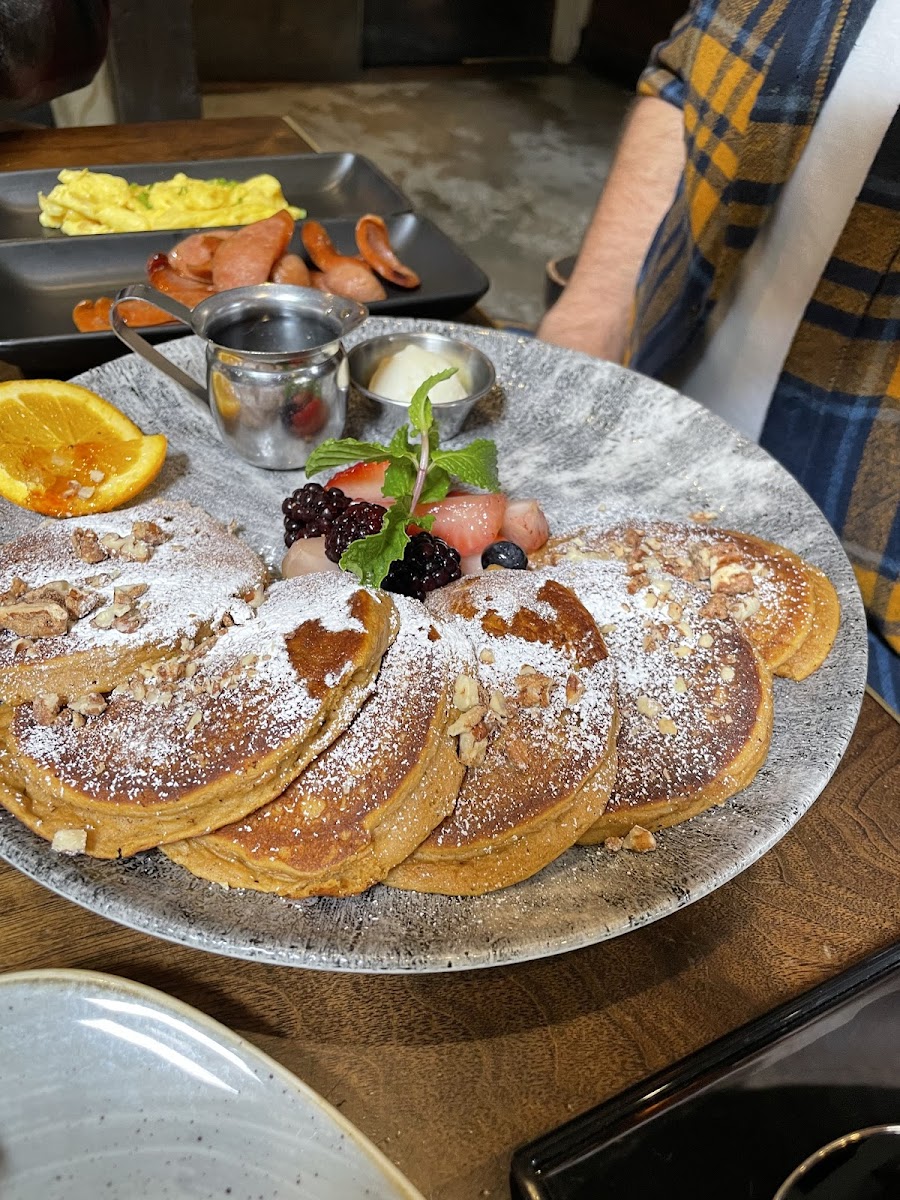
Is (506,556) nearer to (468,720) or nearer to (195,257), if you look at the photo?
(468,720)

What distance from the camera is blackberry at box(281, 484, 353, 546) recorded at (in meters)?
1.48

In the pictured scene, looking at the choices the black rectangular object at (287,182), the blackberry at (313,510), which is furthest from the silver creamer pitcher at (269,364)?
the black rectangular object at (287,182)

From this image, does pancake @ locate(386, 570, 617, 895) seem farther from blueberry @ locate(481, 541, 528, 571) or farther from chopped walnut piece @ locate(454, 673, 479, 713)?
blueberry @ locate(481, 541, 528, 571)

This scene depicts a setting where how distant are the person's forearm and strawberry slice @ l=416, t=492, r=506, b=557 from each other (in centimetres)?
85

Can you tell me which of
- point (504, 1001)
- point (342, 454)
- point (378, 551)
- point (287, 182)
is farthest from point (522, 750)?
point (287, 182)

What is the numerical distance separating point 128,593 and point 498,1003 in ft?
2.30

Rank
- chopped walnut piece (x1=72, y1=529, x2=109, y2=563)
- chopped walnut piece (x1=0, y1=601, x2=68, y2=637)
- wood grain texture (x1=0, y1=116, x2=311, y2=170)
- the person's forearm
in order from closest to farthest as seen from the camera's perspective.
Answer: chopped walnut piece (x1=0, y1=601, x2=68, y2=637) < chopped walnut piece (x1=72, y1=529, x2=109, y2=563) < the person's forearm < wood grain texture (x1=0, y1=116, x2=311, y2=170)

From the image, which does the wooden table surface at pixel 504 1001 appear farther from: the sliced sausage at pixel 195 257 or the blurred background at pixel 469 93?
the blurred background at pixel 469 93

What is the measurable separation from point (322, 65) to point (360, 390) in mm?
7447

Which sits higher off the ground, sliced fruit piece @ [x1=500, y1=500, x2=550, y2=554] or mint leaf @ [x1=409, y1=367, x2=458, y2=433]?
mint leaf @ [x1=409, y1=367, x2=458, y2=433]

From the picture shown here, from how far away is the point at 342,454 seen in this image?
155cm

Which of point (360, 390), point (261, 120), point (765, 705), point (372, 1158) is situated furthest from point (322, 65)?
point (372, 1158)

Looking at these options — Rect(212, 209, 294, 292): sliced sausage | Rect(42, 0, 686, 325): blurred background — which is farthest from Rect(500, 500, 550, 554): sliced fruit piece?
Rect(42, 0, 686, 325): blurred background

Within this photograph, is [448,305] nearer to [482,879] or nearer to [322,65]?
[482,879]
